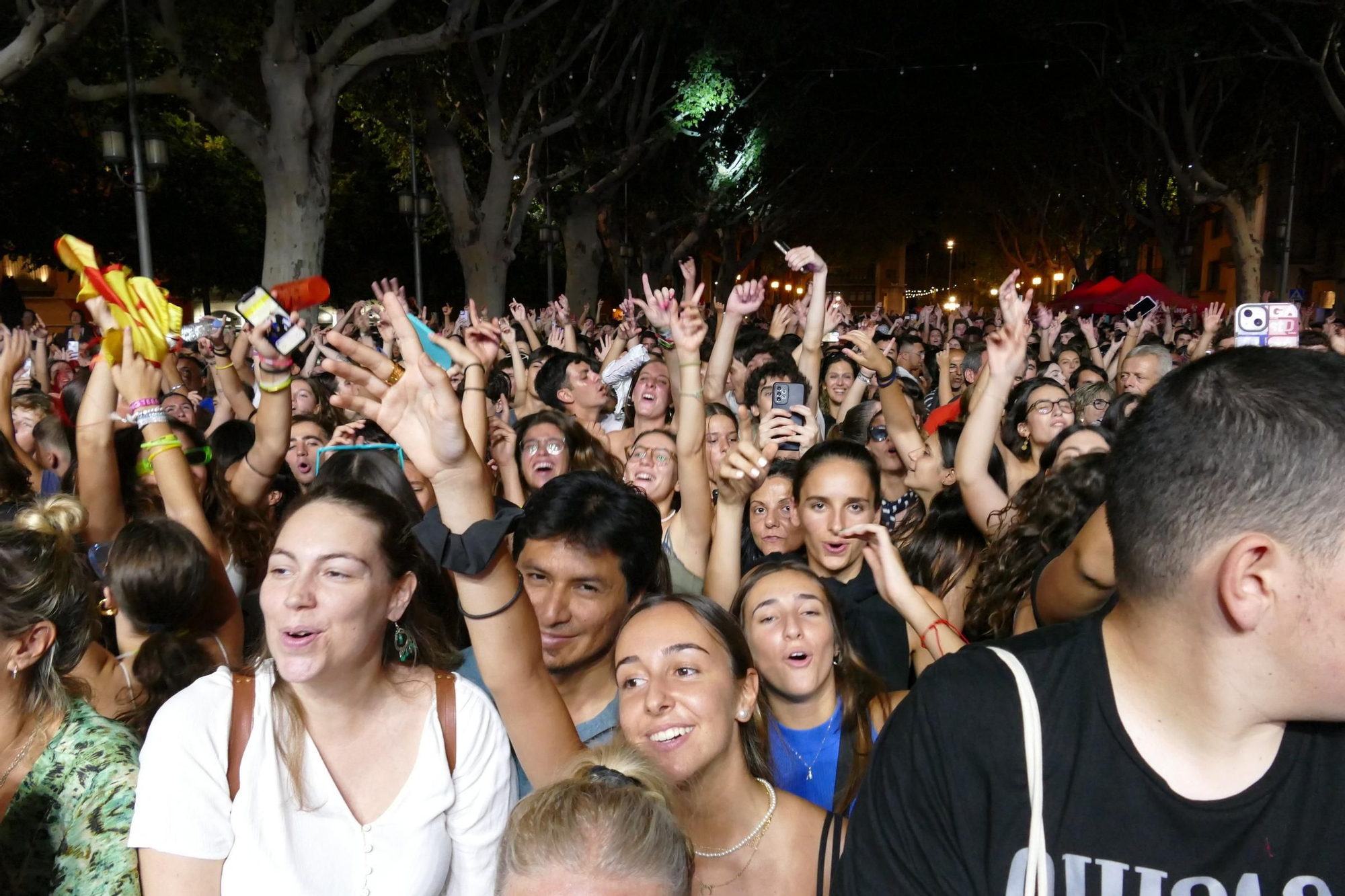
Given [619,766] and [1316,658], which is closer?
[1316,658]

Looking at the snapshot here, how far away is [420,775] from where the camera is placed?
7.16ft

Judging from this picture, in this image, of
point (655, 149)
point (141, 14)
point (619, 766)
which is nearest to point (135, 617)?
point (619, 766)

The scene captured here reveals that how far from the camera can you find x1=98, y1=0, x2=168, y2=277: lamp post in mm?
11297

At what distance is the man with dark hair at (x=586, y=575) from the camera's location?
2865mm

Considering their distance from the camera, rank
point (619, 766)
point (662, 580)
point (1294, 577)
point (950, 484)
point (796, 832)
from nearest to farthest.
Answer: point (1294, 577), point (619, 766), point (796, 832), point (662, 580), point (950, 484)

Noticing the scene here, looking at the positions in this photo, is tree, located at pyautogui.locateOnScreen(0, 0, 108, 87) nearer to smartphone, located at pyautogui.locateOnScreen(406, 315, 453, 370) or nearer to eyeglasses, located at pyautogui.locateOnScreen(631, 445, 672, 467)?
eyeglasses, located at pyautogui.locateOnScreen(631, 445, 672, 467)

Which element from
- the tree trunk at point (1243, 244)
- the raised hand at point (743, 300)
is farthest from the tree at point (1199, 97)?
the raised hand at point (743, 300)

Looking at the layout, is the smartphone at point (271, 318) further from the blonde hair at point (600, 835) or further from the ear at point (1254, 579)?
the ear at point (1254, 579)

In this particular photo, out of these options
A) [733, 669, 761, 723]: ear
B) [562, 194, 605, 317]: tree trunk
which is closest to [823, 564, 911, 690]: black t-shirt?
[733, 669, 761, 723]: ear

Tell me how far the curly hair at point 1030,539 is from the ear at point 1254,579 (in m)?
2.19

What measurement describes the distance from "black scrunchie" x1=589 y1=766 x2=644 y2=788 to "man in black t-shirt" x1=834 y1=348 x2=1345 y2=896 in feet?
1.77

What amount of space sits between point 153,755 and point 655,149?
22.1 metres

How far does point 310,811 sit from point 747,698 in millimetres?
1078

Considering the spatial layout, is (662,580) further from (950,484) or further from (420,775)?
(950,484)
